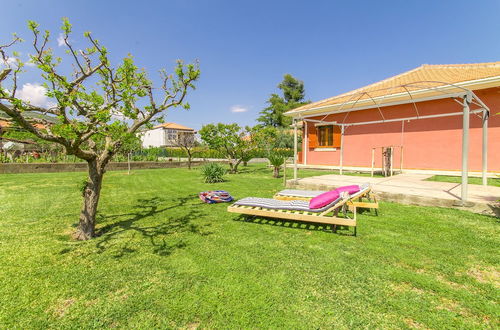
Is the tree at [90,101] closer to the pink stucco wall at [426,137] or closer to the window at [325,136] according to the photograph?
the pink stucco wall at [426,137]

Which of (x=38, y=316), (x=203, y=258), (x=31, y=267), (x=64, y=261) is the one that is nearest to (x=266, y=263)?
(x=203, y=258)

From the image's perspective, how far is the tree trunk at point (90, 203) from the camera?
4188 millimetres

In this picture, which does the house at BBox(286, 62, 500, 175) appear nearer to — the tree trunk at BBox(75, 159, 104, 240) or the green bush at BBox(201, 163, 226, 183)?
the green bush at BBox(201, 163, 226, 183)

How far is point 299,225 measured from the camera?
4820 mm

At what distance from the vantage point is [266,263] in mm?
3240

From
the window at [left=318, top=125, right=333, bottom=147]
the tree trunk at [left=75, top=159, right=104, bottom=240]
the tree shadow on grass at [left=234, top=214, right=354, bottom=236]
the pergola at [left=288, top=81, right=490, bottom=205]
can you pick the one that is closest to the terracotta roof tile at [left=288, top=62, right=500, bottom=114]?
the pergola at [left=288, top=81, right=490, bottom=205]

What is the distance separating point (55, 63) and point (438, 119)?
1456 cm

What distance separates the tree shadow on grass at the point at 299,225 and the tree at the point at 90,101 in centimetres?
293

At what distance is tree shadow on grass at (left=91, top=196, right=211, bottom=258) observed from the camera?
12.7ft

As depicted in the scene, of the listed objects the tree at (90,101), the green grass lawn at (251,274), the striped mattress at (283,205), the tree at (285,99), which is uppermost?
the tree at (285,99)

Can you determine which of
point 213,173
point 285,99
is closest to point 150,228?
point 213,173

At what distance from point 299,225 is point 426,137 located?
1092cm

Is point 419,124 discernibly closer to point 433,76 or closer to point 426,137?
point 426,137

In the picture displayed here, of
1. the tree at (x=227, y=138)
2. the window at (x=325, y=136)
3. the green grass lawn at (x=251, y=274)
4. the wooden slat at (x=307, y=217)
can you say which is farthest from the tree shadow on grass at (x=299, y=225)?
the window at (x=325, y=136)
